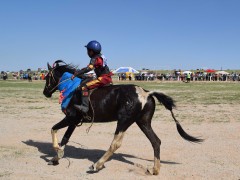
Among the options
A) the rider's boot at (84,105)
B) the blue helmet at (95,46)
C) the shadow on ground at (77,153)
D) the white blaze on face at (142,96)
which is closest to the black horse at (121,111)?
the white blaze on face at (142,96)

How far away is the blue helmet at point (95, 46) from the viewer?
319 inches

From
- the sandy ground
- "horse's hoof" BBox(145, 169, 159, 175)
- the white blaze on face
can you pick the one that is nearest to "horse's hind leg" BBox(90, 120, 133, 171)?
the sandy ground

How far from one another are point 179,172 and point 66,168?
2.49 meters

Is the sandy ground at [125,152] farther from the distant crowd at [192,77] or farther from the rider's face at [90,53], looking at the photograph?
the distant crowd at [192,77]

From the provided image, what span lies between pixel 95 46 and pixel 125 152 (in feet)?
10.0

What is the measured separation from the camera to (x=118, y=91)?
795 centimetres

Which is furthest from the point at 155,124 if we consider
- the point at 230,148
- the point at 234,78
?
the point at 234,78

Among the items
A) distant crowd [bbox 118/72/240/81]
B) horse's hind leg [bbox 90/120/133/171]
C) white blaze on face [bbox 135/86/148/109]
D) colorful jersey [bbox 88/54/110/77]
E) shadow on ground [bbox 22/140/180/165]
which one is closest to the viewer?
horse's hind leg [bbox 90/120/133/171]

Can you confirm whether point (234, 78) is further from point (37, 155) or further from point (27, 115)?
point (37, 155)

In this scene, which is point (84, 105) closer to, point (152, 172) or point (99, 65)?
point (99, 65)

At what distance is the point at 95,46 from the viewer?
8102 millimetres

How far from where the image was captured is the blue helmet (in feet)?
26.6

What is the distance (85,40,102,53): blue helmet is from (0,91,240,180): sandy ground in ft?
8.74

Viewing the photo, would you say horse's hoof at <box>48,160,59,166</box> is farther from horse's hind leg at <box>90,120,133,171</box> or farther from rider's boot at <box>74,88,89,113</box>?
rider's boot at <box>74,88,89,113</box>
